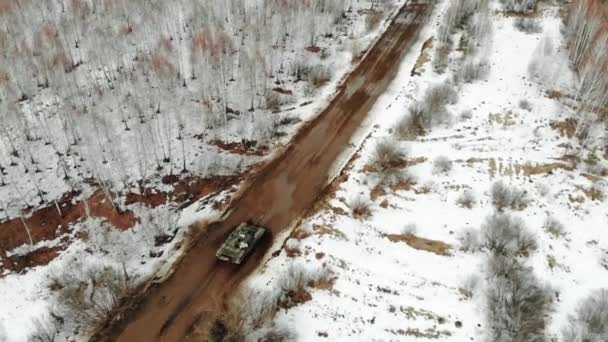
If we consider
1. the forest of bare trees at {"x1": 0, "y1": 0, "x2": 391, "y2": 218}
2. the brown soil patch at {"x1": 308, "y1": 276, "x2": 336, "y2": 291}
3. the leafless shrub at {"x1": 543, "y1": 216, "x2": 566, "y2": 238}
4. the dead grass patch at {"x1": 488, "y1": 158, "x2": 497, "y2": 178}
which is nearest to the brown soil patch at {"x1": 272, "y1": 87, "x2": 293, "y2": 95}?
the forest of bare trees at {"x1": 0, "y1": 0, "x2": 391, "y2": 218}

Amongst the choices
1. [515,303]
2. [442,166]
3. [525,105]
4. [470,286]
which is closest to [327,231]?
[470,286]

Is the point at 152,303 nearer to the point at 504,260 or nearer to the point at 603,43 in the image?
the point at 504,260

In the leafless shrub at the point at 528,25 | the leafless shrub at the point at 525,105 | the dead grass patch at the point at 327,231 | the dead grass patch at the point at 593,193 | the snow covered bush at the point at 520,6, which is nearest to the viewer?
the dead grass patch at the point at 327,231

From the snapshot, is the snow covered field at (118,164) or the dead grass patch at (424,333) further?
the snow covered field at (118,164)

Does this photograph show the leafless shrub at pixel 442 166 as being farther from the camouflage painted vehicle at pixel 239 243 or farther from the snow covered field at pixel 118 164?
the camouflage painted vehicle at pixel 239 243

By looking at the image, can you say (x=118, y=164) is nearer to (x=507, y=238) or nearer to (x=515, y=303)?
(x=507, y=238)

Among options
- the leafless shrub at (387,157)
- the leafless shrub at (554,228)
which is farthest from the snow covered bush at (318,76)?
the leafless shrub at (554,228)

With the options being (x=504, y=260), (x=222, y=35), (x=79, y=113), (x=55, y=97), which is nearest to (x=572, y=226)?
(x=504, y=260)
